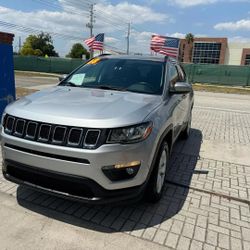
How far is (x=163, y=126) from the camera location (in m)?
3.26

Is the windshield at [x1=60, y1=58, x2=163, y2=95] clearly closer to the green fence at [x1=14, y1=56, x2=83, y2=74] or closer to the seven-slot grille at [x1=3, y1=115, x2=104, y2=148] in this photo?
the seven-slot grille at [x1=3, y1=115, x2=104, y2=148]

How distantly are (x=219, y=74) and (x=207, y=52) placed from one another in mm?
51307

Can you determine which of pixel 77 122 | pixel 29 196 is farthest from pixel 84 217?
pixel 77 122

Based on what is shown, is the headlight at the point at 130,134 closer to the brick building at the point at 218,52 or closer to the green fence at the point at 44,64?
the green fence at the point at 44,64

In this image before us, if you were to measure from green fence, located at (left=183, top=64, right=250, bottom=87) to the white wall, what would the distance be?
1990 inches

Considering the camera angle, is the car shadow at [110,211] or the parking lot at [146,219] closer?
the parking lot at [146,219]

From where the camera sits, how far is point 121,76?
13.3 feet

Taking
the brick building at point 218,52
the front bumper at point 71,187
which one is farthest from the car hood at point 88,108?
the brick building at point 218,52

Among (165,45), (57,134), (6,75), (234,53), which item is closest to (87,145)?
(57,134)

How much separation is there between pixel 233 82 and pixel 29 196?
27.7m

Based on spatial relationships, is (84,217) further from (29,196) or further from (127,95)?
(127,95)

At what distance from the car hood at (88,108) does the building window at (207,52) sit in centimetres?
7698

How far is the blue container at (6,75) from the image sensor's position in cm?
603

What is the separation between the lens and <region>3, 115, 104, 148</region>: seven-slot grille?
8.41ft
